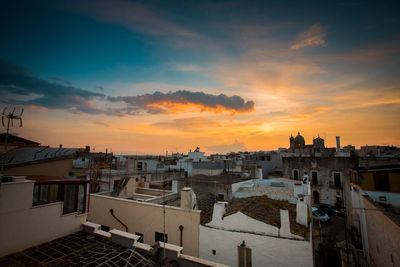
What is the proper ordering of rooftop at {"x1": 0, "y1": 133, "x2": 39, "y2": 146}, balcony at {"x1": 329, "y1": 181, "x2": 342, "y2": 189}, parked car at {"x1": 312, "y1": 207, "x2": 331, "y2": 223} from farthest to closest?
1. balcony at {"x1": 329, "y1": 181, "x2": 342, "y2": 189}
2. parked car at {"x1": 312, "y1": 207, "x2": 331, "y2": 223}
3. rooftop at {"x1": 0, "y1": 133, "x2": 39, "y2": 146}

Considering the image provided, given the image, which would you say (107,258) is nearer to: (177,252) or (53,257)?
(53,257)

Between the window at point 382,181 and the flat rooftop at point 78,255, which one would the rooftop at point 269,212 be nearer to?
the flat rooftop at point 78,255

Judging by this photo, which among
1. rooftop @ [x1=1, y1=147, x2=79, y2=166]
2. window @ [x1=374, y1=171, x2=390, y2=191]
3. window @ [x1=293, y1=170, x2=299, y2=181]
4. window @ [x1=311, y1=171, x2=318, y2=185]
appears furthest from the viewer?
window @ [x1=293, y1=170, x2=299, y2=181]

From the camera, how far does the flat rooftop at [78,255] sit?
5.76 metres

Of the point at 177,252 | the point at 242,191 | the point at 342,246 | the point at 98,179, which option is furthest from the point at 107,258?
the point at 342,246

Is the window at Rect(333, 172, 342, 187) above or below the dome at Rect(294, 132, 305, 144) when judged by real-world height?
below

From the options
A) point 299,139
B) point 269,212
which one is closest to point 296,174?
point 299,139

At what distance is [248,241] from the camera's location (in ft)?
30.3

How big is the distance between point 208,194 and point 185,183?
210 centimetres

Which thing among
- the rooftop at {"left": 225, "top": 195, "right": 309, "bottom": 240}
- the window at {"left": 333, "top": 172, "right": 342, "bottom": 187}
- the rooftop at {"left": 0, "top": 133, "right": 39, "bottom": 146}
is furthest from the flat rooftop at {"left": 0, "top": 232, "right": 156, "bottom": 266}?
the window at {"left": 333, "top": 172, "right": 342, "bottom": 187}

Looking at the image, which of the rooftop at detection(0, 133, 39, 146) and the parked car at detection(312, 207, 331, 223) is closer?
the rooftop at detection(0, 133, 39, 146)

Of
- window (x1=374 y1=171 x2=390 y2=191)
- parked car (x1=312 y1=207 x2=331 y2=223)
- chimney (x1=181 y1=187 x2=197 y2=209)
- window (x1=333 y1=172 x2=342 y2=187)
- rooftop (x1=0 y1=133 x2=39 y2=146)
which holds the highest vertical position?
rooftop (x1=0 y1=133 x2=39 y2=146)

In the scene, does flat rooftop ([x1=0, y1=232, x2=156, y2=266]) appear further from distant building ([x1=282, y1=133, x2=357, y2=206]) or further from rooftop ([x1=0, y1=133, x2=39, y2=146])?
distant building ([x1=282, y1=133, x2=357, y2=206])

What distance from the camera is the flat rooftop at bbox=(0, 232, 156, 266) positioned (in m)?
5.76
